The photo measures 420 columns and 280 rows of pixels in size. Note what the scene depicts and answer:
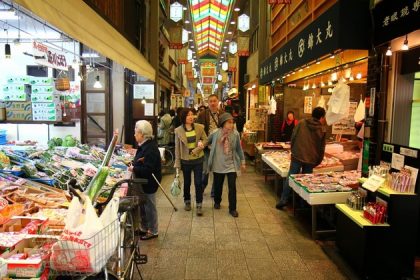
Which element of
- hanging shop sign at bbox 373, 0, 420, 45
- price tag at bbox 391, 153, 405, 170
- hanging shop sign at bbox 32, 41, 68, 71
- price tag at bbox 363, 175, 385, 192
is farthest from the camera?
hanging shop sign at bbox 32, 41, 68, 71

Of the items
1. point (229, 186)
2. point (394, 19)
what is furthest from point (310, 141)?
point (394, 19)

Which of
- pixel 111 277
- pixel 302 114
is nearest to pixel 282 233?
pixel 111 277

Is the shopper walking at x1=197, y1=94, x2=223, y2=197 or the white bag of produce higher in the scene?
the shopper walking at x1=197, y1=94, x2=223, y2=197

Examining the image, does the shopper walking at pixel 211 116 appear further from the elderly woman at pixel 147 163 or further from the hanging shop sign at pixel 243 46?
the hanging shop sign at pixel 243 46

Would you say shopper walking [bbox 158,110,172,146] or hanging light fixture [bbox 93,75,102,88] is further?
shopper walking [bbox 158,110,172,146]

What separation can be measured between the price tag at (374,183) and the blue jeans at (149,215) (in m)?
3.25

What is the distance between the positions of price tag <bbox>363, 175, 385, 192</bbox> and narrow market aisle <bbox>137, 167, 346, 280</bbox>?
1244 mm

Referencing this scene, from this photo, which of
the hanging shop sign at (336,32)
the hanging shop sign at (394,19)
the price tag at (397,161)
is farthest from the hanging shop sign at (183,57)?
the price tag at (397,161)

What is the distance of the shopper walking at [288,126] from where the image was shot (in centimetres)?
1245

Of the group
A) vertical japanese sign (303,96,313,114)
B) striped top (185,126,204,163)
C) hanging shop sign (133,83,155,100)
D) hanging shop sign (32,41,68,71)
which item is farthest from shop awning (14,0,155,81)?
vertical japanese sign (303,96,313,114)

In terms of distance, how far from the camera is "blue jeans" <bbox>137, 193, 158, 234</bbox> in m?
5.89

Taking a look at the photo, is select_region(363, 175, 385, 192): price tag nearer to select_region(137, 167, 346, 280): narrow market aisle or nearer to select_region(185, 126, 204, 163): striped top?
select_region(137, 167, 346, 280): narrow market aisle

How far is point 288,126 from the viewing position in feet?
41.5

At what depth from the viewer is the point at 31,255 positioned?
274 cm
